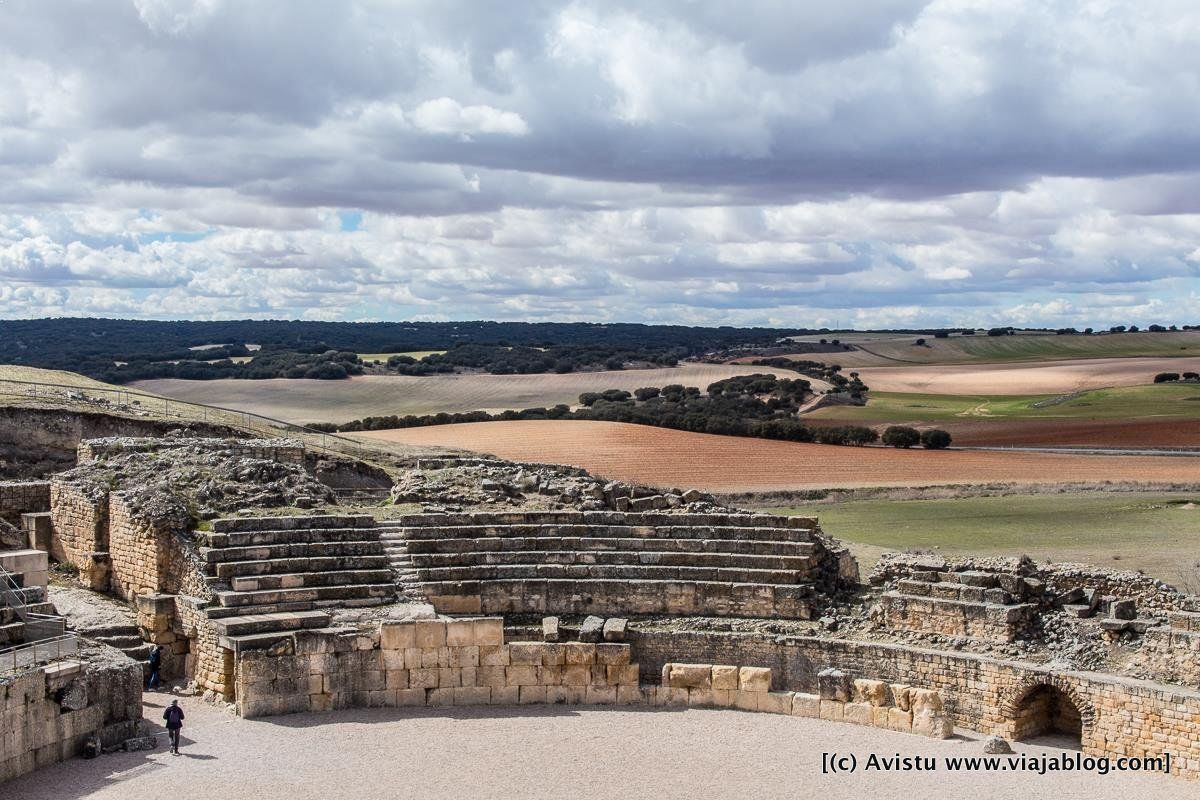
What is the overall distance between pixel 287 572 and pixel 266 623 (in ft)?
5.49

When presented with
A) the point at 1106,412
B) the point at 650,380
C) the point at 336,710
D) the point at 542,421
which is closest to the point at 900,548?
the point at 336,710

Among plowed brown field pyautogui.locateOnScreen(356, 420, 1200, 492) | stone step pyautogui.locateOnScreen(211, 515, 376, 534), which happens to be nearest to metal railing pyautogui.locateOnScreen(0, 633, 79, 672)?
stone step pyautogui.locateOnScreen(211, 515, 376, 534)

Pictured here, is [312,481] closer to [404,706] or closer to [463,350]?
[404,706]

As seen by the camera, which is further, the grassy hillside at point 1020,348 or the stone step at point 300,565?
the grassy hillside at point 1020,348

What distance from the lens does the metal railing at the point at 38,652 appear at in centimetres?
1702

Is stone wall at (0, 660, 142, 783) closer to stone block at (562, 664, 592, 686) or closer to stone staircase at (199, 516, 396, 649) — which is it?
stone staircase at (199, 516, 396, 649)

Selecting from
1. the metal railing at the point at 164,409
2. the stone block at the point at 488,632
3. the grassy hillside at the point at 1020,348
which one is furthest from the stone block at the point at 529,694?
the grassy hillside at the point at 1020,348

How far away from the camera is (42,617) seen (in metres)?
19.1

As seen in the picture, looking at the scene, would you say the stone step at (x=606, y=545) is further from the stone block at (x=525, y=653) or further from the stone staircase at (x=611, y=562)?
the stone block at (x=525, y=653)

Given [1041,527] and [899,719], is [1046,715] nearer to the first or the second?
[899,719]

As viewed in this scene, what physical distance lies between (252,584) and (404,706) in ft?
11.0

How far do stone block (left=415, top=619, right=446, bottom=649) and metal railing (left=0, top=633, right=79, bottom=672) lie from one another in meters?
5.16

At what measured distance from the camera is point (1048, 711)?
1977 centimetres

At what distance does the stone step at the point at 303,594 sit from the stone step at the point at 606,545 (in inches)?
53.2
